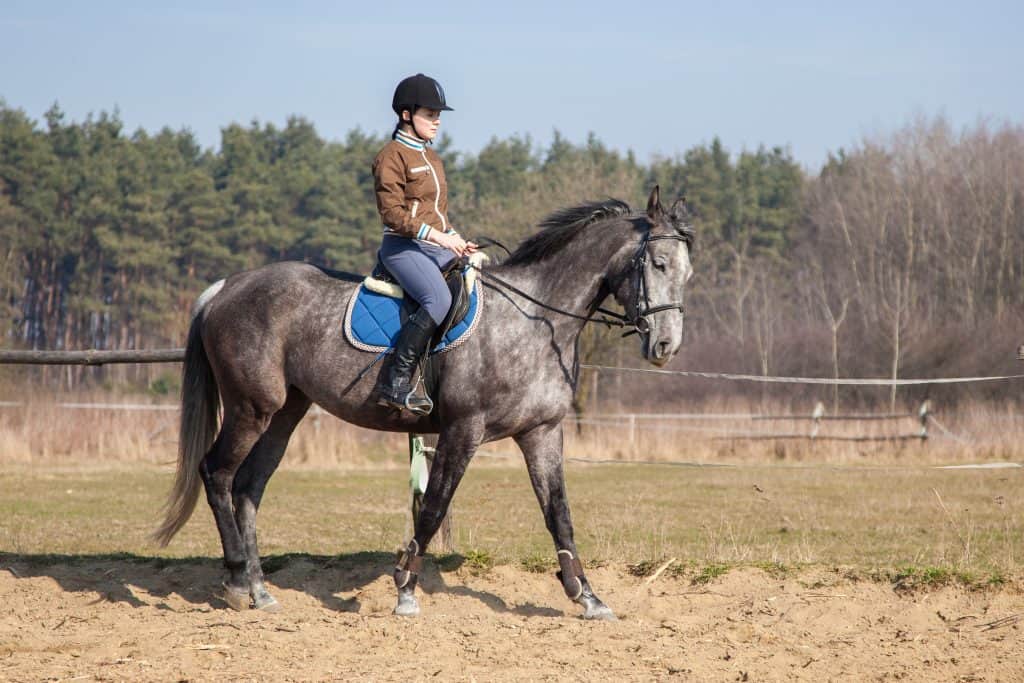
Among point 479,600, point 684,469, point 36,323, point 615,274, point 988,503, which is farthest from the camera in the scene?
point 36,323

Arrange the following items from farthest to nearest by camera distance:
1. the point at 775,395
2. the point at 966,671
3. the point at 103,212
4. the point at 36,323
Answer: the point at 36,323
the point at 103,212
the point at 775,395
the point at 966,671

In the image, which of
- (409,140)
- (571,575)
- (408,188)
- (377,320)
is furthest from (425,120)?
(571,575)

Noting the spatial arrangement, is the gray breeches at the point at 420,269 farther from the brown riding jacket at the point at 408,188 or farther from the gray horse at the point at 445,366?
the gray horse at the point at 445,366

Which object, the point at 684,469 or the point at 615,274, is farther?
the point at 684,469

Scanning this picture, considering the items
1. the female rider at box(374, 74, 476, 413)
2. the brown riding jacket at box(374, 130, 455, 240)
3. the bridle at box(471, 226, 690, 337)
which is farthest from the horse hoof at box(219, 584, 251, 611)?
the bridle at box(471, 226, 690, 337)

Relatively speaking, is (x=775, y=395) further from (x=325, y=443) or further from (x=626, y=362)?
(x=325, y=443)

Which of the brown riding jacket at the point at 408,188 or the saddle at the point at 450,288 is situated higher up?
the brown riding jacket at the point at 408,188

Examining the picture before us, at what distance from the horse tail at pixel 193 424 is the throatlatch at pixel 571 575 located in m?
2.49

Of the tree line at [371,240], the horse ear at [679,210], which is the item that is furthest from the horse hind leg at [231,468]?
the tree line at [371,240]

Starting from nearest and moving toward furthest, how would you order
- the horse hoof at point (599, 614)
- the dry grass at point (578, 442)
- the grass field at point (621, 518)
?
1. the horse hoof at point (599, 614)
2. the grass field at point (621, 518)
3. the dry grass at point (578, 442)

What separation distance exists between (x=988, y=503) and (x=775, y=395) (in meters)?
26.9

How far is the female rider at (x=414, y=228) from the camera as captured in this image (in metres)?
6.85

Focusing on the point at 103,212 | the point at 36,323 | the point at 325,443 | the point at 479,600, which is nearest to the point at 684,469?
the point at 325,443

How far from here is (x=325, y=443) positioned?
75.3 feet
